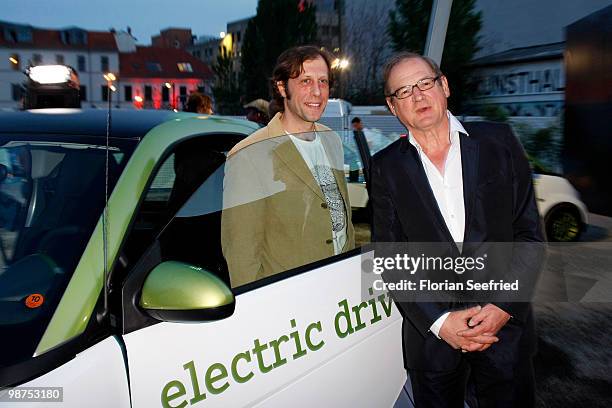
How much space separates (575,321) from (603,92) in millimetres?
3493

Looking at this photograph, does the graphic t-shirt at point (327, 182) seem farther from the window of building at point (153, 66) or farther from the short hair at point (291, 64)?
the window of building at point (153, 66)

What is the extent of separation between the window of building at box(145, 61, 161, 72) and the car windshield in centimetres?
6648

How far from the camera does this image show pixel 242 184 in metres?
1.84

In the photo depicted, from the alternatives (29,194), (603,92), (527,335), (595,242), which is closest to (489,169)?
(527,335)

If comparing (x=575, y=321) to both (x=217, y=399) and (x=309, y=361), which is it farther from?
(x=217, y=399)

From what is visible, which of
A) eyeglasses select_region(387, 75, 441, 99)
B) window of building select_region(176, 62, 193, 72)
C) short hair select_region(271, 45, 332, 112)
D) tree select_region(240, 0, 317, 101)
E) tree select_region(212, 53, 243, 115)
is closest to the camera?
eyeglasses select_region(387, 75, 441, 99)

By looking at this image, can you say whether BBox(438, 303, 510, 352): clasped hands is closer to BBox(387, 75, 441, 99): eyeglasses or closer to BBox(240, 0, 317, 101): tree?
BBox(387, 75, 441, 99): eyeglasses

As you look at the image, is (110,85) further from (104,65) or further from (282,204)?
(104,65)

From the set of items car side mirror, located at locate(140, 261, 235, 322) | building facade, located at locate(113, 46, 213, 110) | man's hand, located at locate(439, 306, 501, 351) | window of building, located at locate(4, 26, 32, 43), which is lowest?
man's hand, located at locate(439, 306, 501, 351)

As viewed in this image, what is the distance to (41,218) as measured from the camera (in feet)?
5.89

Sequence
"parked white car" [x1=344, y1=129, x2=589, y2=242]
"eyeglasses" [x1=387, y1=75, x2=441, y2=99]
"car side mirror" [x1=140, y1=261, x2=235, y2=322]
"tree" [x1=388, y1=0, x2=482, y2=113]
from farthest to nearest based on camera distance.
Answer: "tree" [x1=388, y1=0, x2=482, y2=113] → "parked white car" [x1=344, y1=129, x2=589, y2=242] → "eyeglasses" [x1=387, y1=75, x2=441, y2=99] → "car side mirror" [x1=140, y1=261, x2=235, y2=322]

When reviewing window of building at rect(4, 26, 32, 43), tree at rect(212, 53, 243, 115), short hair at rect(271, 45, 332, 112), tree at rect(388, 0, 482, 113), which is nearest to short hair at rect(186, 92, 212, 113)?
window of building at rect(4, 26, 32, 43)

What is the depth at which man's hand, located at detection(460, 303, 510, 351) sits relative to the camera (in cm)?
180

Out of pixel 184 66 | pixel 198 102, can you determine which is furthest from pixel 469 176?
pixel 184 66
